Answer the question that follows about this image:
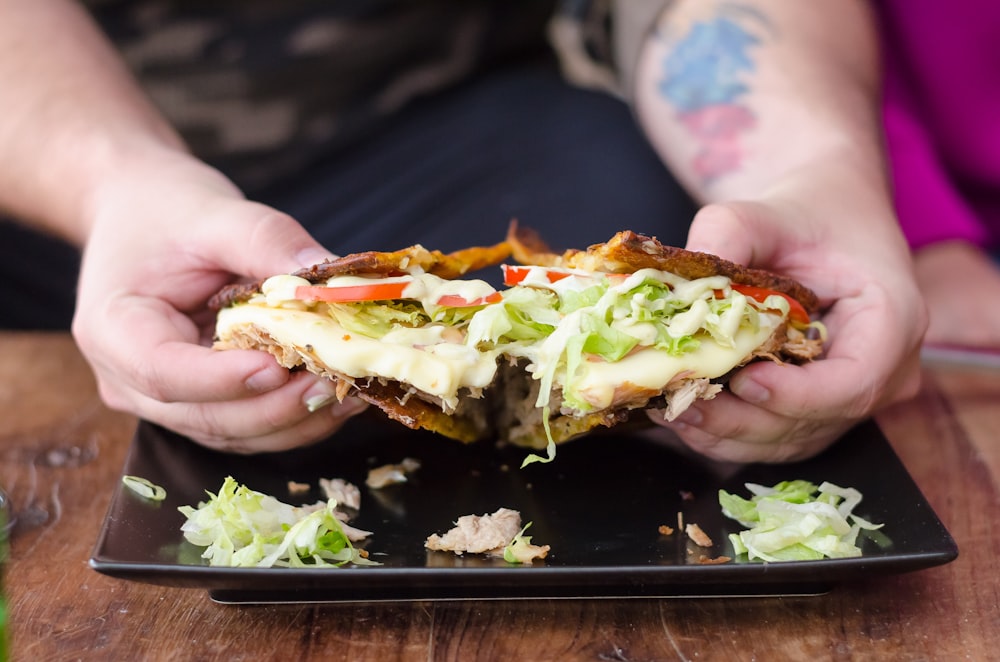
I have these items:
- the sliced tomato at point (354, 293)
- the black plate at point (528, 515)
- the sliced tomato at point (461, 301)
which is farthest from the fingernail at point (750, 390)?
the sliced tomato at point (354, 293)

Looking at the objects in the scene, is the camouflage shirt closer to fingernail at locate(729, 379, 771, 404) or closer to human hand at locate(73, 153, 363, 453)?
human hand at locate(73, 153, 363, 453)

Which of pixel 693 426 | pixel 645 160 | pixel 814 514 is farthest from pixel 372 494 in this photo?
pixel 645 160

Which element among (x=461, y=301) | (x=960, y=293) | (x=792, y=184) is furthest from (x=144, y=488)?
(x=960, y=293)

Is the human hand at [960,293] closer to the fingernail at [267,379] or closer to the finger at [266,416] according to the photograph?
the finger at [266,416]

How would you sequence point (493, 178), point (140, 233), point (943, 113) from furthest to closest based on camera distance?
point (943, 113) → point (493, 178) → point (140, 233)

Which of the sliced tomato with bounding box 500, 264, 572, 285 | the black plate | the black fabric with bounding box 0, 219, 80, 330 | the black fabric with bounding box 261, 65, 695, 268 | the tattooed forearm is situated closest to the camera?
the black plate

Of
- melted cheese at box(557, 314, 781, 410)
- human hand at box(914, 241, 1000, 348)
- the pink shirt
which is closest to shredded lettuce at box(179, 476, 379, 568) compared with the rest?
melted cheese at box(557, 314, 781, 410)

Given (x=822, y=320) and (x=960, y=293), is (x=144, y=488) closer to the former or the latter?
(x=822, y=320)
